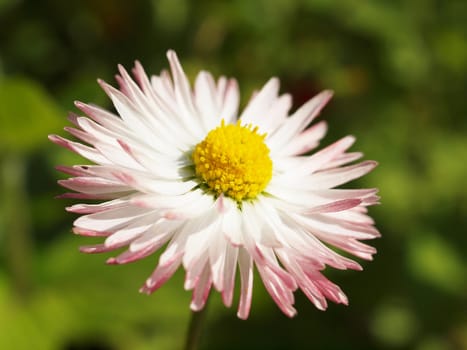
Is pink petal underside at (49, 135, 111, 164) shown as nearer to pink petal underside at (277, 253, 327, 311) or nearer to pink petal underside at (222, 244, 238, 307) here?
pink petal underside at (222, 244, 238, 307)

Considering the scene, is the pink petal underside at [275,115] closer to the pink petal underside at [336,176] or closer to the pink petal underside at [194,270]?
the pink petal underside at [336,176]

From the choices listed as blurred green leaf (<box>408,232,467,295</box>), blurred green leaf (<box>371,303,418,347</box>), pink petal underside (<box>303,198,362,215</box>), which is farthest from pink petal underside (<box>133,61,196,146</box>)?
blurred green leaf (<box>371,303,418,347</box>)

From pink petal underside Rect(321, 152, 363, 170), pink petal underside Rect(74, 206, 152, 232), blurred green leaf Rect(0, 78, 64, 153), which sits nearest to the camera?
pink petal underside Rect(74, 206, 152, 232)

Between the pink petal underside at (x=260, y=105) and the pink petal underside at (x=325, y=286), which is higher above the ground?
the pink petal underside at (x=260, y=105)

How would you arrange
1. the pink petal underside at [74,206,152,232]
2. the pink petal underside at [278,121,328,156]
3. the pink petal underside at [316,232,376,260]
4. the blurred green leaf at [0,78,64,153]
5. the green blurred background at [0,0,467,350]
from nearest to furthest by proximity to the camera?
the pink petal underside at [74,206,152,232], the pink petal underside at [316,232,376,260], the pink petal underside at [278,121,328,156], the blurred green leaf at [0,78,64,153], the green blurred background at [0,0,467,350]

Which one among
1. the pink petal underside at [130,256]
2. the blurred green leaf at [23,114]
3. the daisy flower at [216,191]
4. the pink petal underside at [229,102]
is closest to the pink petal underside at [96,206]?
the daisy flower at [216,191]

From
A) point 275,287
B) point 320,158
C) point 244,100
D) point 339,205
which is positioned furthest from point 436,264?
point 275,287
